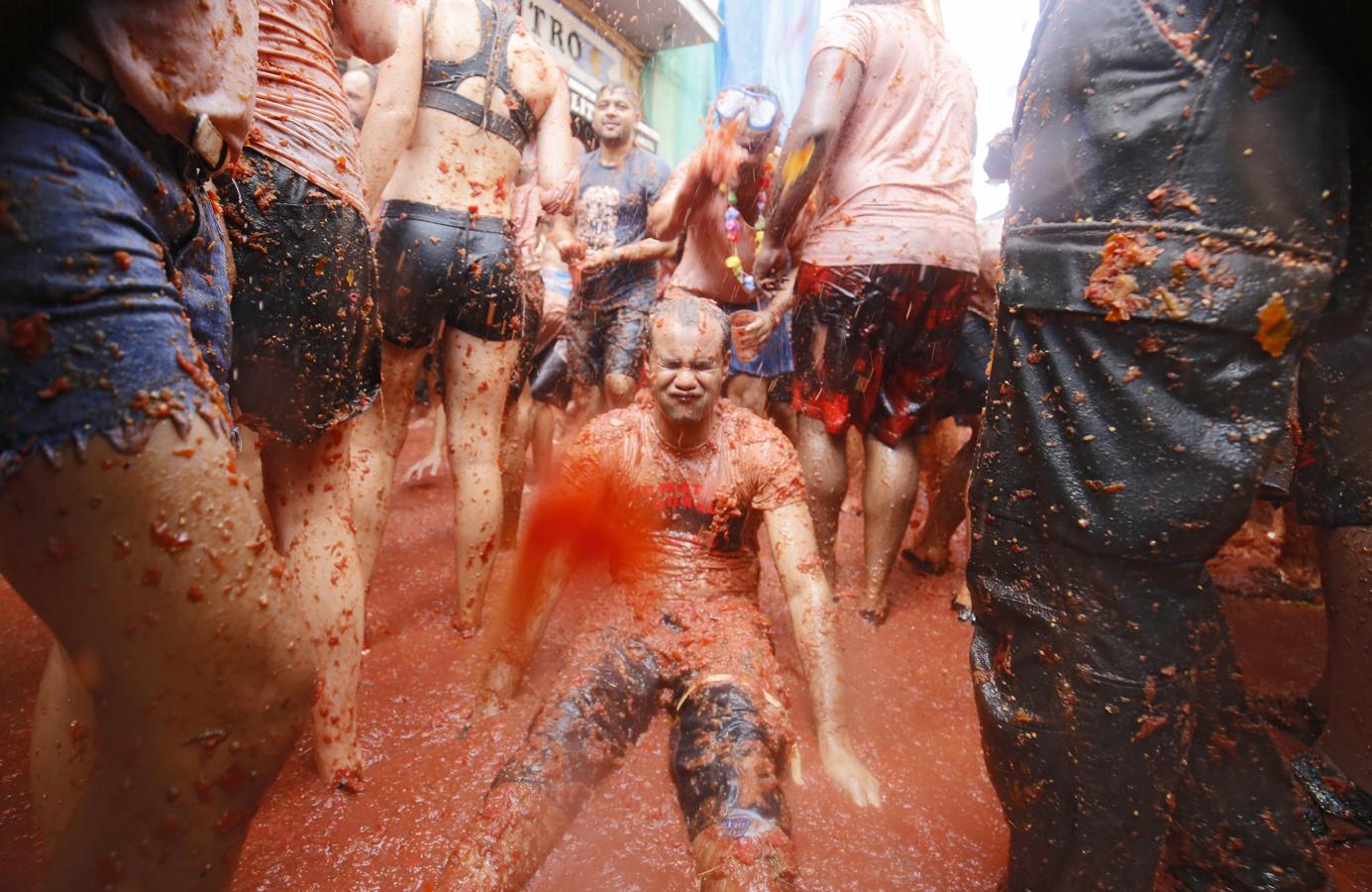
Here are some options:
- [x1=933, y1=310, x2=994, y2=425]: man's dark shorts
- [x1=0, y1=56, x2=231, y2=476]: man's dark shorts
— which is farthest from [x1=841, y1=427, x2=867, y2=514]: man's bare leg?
[x1=0, y1=56, x2=231, y2=476]: man's dark shorts

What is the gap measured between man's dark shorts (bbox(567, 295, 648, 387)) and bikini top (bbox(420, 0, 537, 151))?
5.46 feet

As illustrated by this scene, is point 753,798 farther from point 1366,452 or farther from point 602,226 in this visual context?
point 602,226

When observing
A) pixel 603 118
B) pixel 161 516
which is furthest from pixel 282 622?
pixel 603 118

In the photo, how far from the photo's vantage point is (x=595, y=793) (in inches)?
64.1

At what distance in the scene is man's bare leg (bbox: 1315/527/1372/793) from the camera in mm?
1559

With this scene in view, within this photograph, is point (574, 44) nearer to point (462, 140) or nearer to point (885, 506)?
point (462, 140)

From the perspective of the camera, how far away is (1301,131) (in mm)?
892

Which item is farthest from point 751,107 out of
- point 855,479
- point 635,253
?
point 855,479

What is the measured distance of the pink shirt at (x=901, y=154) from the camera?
95.8 inches

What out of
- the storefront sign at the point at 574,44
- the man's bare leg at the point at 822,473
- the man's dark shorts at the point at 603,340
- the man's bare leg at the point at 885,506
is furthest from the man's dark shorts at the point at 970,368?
the storefront sign at the point at 574,44

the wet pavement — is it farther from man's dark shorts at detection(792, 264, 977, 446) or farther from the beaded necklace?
the beaded necklace

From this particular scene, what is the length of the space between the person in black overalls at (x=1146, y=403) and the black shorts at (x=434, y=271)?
1.66 m

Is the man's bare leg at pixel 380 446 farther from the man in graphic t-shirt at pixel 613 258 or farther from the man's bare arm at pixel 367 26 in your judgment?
the man in graphic t-shirt at pixel 613 258

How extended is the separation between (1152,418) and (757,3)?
787cm
